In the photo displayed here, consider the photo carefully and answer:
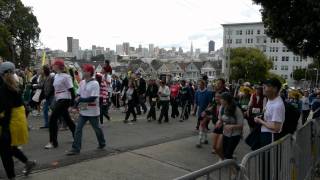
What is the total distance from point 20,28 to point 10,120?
226 ft

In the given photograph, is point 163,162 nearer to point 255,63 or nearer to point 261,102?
point 261,102

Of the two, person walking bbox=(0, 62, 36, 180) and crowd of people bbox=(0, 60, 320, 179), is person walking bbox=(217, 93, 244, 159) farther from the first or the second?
person walking bbox=(0, 62, 36, 180)

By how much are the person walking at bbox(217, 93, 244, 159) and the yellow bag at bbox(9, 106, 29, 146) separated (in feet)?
11.1

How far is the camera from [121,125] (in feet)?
44.0

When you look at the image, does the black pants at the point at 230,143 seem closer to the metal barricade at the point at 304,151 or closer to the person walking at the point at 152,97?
the metal barricade at the point at 304,151

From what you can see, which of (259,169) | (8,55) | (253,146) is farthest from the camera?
(8,55)

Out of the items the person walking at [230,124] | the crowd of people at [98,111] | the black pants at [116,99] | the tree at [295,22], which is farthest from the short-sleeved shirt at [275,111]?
the black pants at [116,99]

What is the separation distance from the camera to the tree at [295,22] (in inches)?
459

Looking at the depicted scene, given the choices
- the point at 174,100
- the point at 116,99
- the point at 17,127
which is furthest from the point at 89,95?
the point at 116,99

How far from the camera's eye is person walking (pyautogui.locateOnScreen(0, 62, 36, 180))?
6.20 m

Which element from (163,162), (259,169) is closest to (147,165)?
(163,162)

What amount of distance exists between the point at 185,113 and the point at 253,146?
10.2 metres

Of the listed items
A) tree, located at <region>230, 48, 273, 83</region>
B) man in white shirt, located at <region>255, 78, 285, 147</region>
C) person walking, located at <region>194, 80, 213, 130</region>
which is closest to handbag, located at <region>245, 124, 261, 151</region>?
man in white shirt, located at <region>255, 78, 285, 147</region>

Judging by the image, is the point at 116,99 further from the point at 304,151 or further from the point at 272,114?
the point at 272,114
